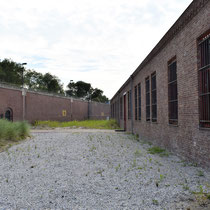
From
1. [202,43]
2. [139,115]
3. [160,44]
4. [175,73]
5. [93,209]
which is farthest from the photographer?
[139,115]

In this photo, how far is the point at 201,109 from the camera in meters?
6.27

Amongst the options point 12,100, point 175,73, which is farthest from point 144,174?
point 12,100

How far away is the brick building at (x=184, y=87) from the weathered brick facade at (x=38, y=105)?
56.3 ft

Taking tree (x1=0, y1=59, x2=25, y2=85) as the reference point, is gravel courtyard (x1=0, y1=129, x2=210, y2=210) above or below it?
below

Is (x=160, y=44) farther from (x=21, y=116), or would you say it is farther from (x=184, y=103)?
(x=21, y=116)

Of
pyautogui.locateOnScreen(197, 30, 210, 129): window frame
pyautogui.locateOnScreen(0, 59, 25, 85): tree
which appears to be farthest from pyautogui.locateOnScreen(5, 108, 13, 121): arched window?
pyautogui.locateOnScreen(0, 59, 25, 85): tree

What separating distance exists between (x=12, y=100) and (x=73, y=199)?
2252 centimetres

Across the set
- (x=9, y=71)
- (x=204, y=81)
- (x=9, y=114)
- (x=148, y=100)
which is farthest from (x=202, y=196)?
(x=9, y=71)

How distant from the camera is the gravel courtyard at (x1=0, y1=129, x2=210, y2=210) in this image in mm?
3900

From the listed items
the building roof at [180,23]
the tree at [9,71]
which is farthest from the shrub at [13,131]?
the tree at [9,71]

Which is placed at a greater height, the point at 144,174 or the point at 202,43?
the point at 202,43

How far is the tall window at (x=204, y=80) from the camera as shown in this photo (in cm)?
597

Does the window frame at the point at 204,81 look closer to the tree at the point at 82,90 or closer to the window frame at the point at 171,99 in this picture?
the window frame at the point at 171,99

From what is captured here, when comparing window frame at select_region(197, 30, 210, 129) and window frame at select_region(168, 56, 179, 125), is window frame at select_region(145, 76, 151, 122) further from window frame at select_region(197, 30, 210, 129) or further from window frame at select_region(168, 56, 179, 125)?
window frame at select_region(197, 30, 210, 129)
